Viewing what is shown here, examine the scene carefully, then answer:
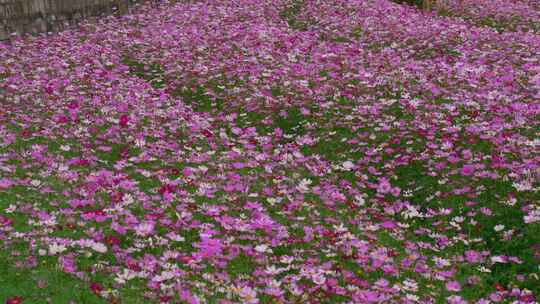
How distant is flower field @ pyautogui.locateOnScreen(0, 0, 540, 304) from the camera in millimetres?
5855

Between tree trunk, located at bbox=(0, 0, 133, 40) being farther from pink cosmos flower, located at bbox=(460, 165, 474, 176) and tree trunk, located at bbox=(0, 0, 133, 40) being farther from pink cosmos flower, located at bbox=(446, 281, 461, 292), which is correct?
pink cosmos flower, located at bbox=(446, 281, 461, 292)

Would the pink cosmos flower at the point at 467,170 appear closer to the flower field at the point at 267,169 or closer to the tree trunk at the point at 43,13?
the flower field at the point at 267,169

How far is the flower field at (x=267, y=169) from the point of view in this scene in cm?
586

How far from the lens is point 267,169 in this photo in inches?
344

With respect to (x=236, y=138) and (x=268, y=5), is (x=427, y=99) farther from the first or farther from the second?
(x=268, y=5)

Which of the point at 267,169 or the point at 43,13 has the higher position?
the point at 43,13

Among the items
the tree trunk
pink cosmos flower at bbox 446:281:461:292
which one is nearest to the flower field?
pink cosmos flower at bbox 446:281:461:292

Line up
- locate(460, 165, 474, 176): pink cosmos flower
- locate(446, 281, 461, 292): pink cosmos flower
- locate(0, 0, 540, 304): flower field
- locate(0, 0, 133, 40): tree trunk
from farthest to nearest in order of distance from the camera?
locate(0, 0, 133, 40): tree trunk
locate(460, 165, 474, 176): pink cosmos flower
locate(446, 281, 461, 292): pink cosmos flower
locate(0, 0, 540, 304): flower field

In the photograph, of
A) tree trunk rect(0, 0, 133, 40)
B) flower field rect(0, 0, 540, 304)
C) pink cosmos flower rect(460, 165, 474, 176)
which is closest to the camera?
flower field rect(0, 0, 540, 304)

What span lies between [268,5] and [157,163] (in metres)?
14.2

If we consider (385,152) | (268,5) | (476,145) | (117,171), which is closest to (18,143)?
(117,171)

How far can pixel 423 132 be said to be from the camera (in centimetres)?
991

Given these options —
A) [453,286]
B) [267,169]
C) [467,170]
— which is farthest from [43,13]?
[453,286]

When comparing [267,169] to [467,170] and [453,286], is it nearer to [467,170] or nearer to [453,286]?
[467,170]
